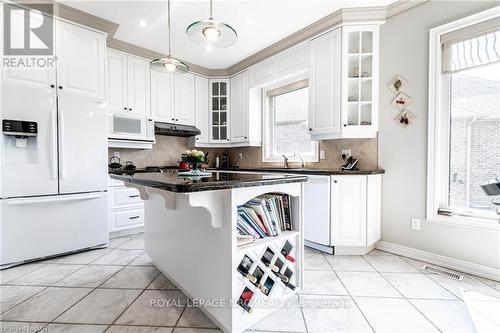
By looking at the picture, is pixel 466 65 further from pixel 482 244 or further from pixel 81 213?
pixel 81 213

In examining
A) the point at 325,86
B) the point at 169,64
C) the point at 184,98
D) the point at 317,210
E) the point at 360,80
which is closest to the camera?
the point at 169,64


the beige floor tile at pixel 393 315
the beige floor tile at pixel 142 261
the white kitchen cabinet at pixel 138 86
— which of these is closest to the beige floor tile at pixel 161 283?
the beige floor tile at pixel 142 261

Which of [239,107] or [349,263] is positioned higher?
[239,107]

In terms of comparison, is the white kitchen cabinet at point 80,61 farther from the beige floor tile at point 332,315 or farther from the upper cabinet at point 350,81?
the beige floor tile at point 332,315

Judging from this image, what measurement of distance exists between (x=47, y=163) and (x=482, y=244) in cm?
423

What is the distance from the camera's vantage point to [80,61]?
2.65 metres

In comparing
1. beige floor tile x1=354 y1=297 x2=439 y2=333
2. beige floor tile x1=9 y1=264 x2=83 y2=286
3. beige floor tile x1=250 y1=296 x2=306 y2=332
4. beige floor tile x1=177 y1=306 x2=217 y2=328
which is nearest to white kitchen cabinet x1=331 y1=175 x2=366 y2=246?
beige floor tile x1=354 y1=297 x2=439 y2=333

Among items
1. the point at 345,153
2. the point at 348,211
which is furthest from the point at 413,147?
the point at 348,211

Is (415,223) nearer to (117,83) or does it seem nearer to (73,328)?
(73,328)

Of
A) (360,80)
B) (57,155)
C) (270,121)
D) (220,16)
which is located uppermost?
(220,16)

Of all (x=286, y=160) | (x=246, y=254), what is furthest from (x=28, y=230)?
(x=286, y=160)

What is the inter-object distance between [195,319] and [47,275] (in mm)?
1625

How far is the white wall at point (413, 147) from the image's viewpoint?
2.12m

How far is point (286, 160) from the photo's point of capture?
3693mm
